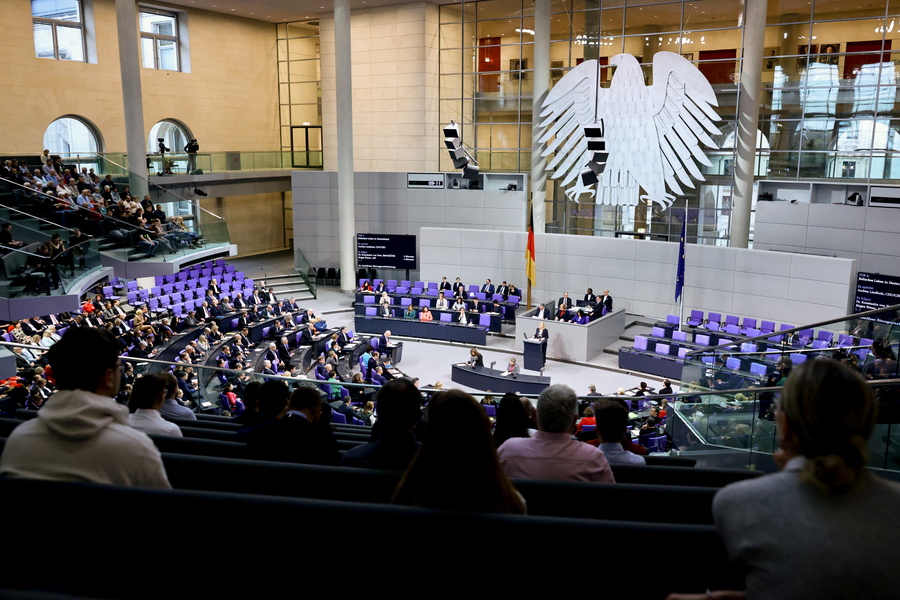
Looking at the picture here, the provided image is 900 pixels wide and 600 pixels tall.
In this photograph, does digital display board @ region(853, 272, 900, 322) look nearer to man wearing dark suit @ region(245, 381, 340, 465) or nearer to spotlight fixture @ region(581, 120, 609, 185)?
spotlight fixture @ region(581, 120, 609, 185)

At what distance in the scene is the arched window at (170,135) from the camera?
27.4 meters

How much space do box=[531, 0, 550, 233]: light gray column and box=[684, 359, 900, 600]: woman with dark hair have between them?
71.6 feet

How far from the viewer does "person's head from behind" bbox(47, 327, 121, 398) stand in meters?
2.15

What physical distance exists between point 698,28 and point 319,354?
1591 centimetres

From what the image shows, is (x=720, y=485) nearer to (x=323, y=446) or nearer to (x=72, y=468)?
(x=323, y=446)

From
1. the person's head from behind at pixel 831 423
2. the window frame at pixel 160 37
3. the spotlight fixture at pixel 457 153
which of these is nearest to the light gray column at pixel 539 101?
the spotlight fixture at pixel 457 153

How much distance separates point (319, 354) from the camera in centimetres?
1859

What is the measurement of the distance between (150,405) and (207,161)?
23.2m

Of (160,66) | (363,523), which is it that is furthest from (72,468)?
(160,66)

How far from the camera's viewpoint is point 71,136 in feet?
80.2

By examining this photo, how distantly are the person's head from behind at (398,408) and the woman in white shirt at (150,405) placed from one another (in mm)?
1798

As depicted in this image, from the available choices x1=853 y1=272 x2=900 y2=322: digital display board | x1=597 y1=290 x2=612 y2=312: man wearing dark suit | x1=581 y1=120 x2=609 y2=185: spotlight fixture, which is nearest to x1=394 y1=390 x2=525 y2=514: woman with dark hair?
x1=581 y1=120 x2=609 y2=185: spotlight fixture

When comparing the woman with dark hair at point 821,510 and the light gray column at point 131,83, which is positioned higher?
the light gray column at point 131,83

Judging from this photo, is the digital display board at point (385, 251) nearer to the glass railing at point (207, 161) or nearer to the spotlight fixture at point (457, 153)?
the spotlight fixture at point (457, 153)
